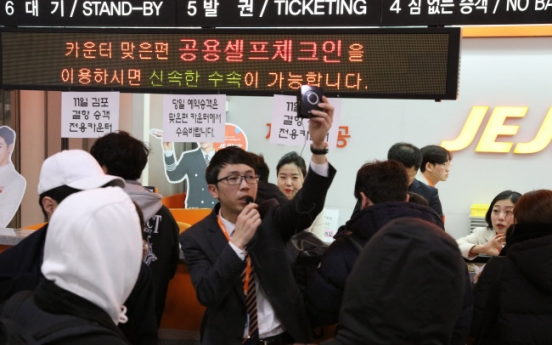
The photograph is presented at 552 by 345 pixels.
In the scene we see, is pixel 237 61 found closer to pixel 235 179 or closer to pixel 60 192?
pixel 235 179

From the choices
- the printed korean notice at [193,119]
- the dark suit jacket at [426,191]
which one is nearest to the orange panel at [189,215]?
the printed korean notice at [193,119]

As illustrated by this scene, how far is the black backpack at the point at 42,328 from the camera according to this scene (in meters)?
1.47

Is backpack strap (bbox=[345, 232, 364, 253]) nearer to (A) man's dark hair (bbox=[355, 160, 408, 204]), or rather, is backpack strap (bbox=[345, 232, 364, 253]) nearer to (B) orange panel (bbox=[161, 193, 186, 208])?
(A) man's dark hair (bbox=[355, 160, 408, 204])

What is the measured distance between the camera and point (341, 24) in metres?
3.96

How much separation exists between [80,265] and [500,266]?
1.91m

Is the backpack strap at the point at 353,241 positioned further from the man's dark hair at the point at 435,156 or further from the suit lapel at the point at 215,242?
the man's dark hair at the point at 435,156

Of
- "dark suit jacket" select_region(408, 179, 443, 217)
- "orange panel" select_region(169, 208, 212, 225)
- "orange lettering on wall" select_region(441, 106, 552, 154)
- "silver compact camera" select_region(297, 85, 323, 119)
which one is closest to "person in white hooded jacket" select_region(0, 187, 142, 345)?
"silver compact camera" select_region(297, 85, 323, 119)

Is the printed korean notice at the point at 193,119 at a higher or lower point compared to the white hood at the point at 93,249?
higher

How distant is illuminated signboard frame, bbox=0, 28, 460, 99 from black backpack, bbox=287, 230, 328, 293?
1348mm

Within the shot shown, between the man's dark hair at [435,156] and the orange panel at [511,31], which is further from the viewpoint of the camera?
the orange panel at [511,31]

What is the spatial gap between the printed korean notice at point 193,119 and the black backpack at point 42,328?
2708mm

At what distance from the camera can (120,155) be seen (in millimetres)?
3102

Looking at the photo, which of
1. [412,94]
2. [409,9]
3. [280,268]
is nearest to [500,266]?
[280,268]

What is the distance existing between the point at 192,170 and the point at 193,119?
4356 mm
